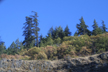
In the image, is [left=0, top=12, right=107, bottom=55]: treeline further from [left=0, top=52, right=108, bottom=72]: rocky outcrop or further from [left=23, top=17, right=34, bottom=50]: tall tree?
[left=0, top=52, right=108, bottom=72]: rocky outcrop

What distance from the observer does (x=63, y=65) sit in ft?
52.9

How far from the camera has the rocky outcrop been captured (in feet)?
50.1

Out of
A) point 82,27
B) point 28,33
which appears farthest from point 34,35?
point 82,27

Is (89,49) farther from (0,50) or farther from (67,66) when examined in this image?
(0,50)

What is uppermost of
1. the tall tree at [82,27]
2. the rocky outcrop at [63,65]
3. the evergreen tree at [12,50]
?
the tall tree at [82,27]

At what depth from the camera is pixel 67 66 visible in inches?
627

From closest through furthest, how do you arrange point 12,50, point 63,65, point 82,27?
1. point 63,65
2. point 12,50
3. point 82,27

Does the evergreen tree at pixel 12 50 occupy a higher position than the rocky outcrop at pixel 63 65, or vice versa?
the evergreen tree at pixel 12 50

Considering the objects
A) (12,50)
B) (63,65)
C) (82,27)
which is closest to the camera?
(63,65)

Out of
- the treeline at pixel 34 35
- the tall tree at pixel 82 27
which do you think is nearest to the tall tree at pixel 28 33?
the treeline at pixel 34 35

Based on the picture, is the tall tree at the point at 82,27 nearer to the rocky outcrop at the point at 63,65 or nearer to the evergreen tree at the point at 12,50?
the evergreen tree at the point at 12,50

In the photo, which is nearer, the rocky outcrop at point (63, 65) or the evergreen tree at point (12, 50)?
the rocky outcrop at point (63, 65)

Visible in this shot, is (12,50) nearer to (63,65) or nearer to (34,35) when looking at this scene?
(34,35)

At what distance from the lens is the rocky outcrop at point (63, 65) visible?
1528 centimetres
